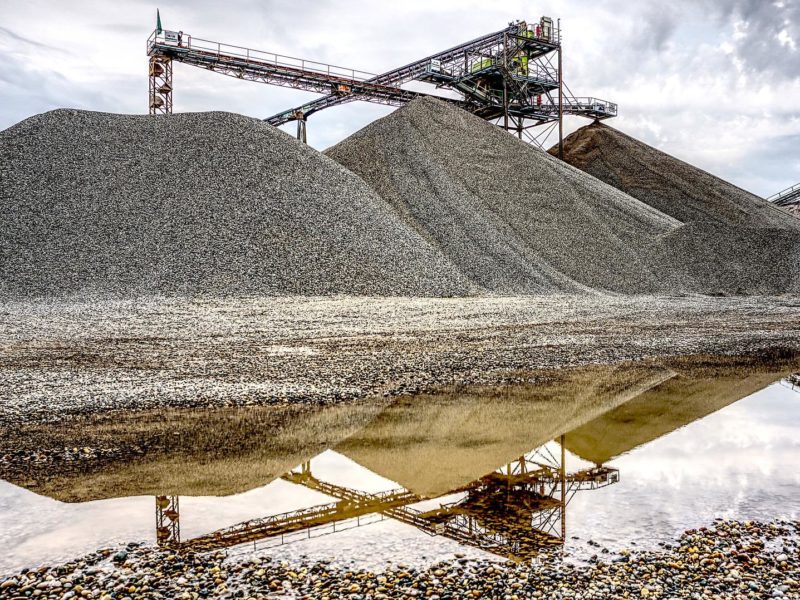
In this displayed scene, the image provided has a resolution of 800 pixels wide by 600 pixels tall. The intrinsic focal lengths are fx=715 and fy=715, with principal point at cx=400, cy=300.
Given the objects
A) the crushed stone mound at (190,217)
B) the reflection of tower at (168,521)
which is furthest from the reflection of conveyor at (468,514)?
the crushed stone mound at (190,217)

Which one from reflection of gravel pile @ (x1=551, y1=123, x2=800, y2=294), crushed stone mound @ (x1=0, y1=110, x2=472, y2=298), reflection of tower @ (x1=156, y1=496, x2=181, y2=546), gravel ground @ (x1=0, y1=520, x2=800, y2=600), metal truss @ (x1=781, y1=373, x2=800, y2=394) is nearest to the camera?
gravel ground @ (x1=0, y1=520, x2=800, y2=600)

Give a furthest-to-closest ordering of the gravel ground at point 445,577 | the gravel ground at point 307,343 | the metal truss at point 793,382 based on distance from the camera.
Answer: the metal truss at point 793,382, the gravel ground at point 307,343, the gravel ground at point 445,577

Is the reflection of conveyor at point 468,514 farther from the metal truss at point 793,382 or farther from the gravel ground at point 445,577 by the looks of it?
the metal truss at point 793,382

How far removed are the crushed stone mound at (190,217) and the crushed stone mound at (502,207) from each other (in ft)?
9.32

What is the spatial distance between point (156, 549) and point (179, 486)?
1.39 m

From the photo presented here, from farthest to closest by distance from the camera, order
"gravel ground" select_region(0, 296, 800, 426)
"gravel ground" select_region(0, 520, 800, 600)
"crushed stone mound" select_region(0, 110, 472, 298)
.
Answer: "crushed stone mound" select_region(0, 110, 472, 298) < "gravel ground" select_region(0, 296, 800, 426) < "gravel ground" select_region(0, 520, 800, 600)

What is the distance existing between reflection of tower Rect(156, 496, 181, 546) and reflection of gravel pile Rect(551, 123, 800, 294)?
32.9 meters

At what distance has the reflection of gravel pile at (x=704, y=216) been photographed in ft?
116

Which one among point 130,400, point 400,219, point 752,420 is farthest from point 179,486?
point 400,219

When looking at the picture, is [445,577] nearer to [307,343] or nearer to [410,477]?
[410,477]

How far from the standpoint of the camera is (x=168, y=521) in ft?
17.1

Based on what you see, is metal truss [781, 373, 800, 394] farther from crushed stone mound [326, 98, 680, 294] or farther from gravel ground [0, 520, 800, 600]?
crushed stone mound [326, 98, 680, 294]

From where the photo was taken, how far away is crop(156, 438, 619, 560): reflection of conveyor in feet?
15.8

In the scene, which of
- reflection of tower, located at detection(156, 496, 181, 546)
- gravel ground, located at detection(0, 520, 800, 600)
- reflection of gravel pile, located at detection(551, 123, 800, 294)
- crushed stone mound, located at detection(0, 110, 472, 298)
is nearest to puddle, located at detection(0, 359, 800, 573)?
reflection of tower, located at detection(156, 496, 181, 546)
